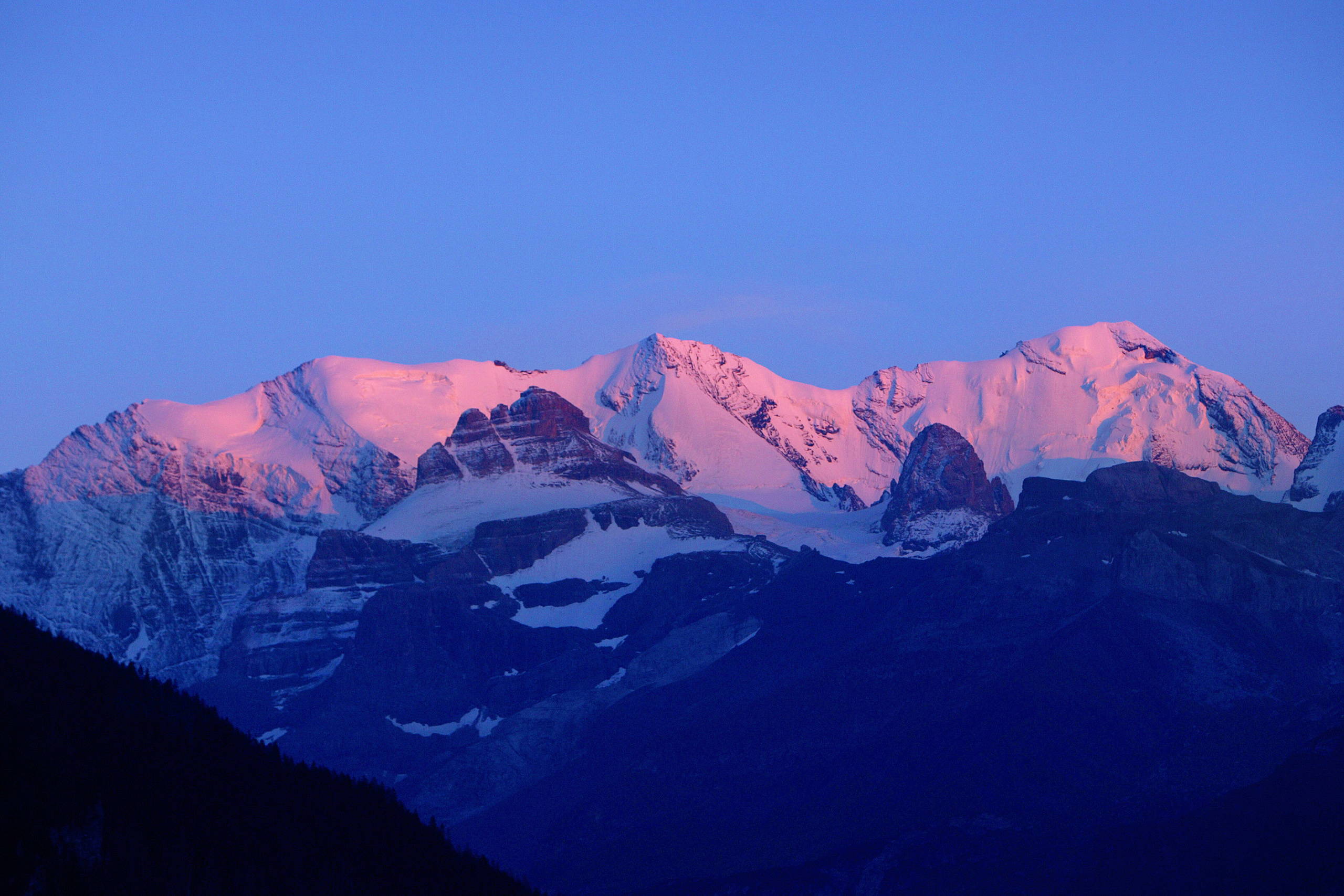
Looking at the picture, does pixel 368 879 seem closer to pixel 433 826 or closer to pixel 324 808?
pixel 324 808

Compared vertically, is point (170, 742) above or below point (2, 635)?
below

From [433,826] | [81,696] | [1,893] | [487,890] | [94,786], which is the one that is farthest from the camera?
[433,826]

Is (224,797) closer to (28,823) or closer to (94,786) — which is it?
(94,786)

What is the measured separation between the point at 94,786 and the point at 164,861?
20.2ft

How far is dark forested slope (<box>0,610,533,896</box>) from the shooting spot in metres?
130

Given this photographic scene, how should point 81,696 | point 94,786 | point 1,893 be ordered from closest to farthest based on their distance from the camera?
1. point 1,893
2. point 94,786
3. point 81,696

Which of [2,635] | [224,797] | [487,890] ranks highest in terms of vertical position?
[2,635]

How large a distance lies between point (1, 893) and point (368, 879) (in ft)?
113

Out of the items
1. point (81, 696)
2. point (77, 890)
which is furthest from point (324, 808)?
point (77, 890)

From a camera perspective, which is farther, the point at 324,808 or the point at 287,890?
the point at 324,808

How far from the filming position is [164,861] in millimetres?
136625

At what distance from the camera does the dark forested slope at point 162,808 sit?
5123 inches

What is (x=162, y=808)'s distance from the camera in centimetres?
14088

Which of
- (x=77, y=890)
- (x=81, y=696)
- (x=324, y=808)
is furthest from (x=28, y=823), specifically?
(x=324, y=808)
